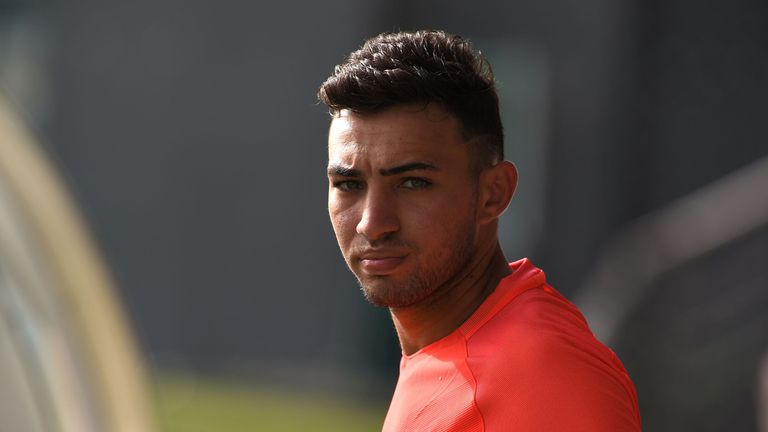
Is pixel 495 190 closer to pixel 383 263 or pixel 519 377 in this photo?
pixel 383 263

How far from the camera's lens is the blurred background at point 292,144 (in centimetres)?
1179

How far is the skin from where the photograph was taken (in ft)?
7.94

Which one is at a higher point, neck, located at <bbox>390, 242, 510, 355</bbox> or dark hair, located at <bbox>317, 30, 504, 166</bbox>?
dark hair, located at <bbox>317, 30, 504, 166</bbox>

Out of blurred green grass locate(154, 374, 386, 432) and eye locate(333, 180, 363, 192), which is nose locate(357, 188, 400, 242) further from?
blurred green grass locate(154, 374, 386, 432)

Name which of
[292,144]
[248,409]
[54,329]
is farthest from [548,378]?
[292,144]

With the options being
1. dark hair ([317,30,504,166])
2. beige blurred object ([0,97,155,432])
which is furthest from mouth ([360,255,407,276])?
beige blurred object ([0,97,155,432])

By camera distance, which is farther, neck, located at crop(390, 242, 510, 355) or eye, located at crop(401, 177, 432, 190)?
neck, located at crop(390, 242, 510, 355)

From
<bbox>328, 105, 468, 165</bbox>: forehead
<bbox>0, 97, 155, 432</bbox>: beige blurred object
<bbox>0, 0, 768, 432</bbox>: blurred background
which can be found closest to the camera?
<bbox>328, 105, 468, 165</bbox>: forehead

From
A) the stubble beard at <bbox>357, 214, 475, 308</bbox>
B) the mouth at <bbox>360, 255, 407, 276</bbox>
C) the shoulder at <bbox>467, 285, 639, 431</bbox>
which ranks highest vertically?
the mouth at <bbox>360, 255, 407, 276</bbox>

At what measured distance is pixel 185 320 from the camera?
1277 centimetres

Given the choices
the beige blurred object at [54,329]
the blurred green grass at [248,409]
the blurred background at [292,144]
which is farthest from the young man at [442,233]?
the blurred background at [292,144]

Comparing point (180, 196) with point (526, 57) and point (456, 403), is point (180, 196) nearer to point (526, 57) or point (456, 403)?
point (526, 57)

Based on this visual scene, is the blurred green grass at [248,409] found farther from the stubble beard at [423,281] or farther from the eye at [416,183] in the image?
the eye at [416,183]

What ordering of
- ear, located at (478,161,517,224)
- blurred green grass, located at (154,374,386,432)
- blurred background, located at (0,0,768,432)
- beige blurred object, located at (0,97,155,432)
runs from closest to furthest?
ear, located at (478,161,517,224), beige blurred object, located at (0,97,155,432), blurred green grass, located at (154,374,386,432), blurred background, located at (0,0,768,432)
